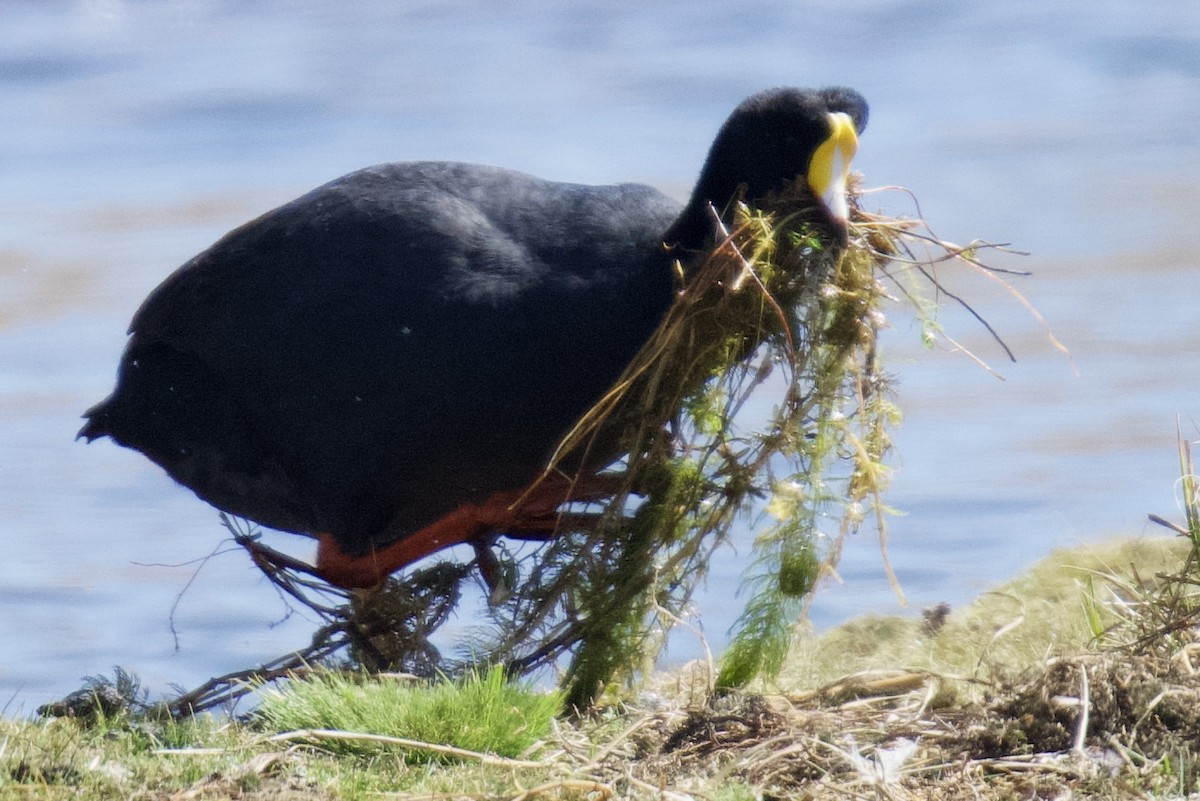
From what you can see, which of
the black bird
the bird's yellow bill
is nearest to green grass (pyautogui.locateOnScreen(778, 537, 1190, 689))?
the black bird

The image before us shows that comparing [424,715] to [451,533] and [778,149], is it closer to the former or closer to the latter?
[451,533]

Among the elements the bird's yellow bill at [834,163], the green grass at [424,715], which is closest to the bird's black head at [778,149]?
the bird's yellow bill at [834,163]

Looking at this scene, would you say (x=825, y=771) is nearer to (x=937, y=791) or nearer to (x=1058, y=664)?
(x=937, y=791)

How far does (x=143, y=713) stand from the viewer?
4.32 meters

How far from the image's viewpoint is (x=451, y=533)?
524 centimetres

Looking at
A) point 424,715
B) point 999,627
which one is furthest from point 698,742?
point 999,627

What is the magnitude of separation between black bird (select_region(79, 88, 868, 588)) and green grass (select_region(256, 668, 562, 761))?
0.91 metres

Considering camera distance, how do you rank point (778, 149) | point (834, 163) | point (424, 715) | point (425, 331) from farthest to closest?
1. point (425, 331)
2. point (778, 149)
3. point (834, 163)
4. point (424, 715)

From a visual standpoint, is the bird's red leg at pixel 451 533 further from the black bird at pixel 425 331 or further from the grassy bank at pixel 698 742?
the grassy bank at pixel 698 742

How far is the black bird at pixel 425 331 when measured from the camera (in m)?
4.65

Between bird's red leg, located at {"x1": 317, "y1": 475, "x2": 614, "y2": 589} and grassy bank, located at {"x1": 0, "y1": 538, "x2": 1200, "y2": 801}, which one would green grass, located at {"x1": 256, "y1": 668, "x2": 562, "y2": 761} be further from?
bird's red leg, located at {"x1": 317, "y1": 475, "x2": 614, "y2": 589}

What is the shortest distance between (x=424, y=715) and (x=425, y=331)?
4.84 ft

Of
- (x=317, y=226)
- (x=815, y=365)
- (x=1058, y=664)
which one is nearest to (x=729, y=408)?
(x=815, y=365)

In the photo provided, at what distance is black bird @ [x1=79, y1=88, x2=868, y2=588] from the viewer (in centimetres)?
465
